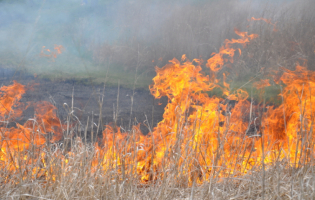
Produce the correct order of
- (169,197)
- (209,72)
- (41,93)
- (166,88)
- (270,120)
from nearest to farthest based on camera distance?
(169,197) → (270,120) → (166,88) → (41,93) → (209,72)

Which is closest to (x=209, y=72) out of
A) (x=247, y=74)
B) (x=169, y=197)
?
(x=247, y=74)

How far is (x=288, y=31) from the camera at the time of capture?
5.00m

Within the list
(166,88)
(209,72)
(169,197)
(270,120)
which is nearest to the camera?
(169,197)

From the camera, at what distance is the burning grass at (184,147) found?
5.56 ft

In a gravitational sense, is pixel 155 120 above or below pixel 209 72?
below

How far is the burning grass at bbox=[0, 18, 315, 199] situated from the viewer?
1.69 m

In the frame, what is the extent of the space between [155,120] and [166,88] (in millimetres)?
797

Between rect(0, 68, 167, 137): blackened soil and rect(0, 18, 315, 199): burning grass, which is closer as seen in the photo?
rect(0, 18, 315, 199): burning grass

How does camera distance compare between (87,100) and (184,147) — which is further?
(87,100)

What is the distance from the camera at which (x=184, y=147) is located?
2.08 meters

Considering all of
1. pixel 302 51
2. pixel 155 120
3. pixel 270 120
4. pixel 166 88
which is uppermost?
pixel 302 51

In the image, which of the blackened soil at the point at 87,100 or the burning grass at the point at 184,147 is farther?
the blackened soil at the point at 87,100

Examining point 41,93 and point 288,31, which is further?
point 288,31

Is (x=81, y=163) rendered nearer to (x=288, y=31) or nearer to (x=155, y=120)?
(x=155, y=120)
